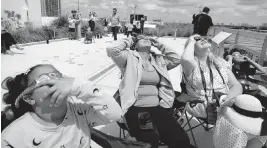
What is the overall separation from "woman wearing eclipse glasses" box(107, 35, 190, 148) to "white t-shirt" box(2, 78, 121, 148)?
0.70 metres

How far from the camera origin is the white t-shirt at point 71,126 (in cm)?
119

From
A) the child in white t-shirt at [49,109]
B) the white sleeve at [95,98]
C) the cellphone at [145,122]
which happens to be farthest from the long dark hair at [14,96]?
the cellphone at [145,122]

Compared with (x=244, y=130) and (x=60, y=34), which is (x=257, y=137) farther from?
(x=60, y=34)

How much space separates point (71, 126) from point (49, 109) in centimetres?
20

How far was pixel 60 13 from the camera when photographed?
16.7 metres

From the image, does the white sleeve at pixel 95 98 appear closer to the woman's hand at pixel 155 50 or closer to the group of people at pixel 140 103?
the group of people at pixel 140 103

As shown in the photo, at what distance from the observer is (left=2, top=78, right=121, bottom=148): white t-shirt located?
46.8 inches

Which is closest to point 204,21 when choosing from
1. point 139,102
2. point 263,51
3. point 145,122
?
point 263,51

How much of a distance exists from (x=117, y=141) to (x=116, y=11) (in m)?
11.3

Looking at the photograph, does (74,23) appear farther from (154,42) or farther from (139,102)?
(139,102)

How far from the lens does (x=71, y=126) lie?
1.38 m

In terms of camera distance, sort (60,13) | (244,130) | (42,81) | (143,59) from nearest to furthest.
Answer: (42,81) → (244,130) → (143,59) → (60,13)

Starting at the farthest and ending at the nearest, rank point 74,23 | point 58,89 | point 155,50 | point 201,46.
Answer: point 74,23 < point 155,50 < point 201,46 < point 58,89

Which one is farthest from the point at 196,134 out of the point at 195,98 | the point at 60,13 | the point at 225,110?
the point at 60,13
